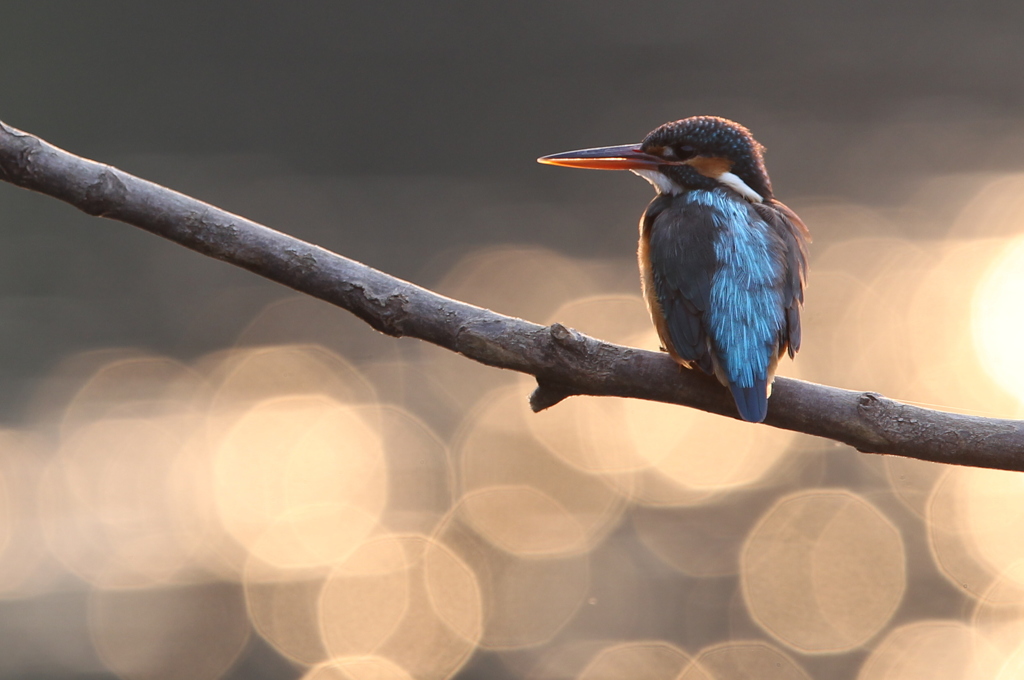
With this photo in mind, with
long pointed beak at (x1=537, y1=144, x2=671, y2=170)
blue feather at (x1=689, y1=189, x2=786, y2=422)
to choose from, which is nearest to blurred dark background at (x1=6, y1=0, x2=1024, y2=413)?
long pointed beak at (x1=537, y1=144, x2=671, y2=170)

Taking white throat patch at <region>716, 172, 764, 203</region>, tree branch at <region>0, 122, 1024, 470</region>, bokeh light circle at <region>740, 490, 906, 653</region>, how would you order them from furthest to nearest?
bokeh light circle at <region>740, 490, 906, 653</region>, white throat patch at <region>716, 172, 764, 203</region>, tree branch at <region>0, 122, 1024, 470</region>

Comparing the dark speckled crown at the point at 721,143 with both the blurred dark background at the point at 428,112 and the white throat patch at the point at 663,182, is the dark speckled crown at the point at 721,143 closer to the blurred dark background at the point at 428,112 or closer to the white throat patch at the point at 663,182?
the white throat patch at the point at 663,182

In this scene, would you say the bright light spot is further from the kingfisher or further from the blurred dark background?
the kingfisher

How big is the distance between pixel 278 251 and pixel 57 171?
0.28m

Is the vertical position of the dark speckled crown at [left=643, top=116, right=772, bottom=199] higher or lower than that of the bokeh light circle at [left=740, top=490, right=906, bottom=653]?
higher

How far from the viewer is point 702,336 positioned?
4.85ft

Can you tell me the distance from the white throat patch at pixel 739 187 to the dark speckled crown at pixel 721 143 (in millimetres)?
17

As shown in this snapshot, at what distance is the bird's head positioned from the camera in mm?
1839

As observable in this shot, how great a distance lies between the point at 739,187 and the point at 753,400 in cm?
59

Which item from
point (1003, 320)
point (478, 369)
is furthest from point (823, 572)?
point (478, 369)

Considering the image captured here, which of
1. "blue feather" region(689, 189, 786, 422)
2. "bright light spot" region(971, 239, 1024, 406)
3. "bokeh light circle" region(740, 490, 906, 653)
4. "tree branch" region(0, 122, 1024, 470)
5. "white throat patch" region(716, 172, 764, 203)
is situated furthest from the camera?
"bright light spot" region(971, 239, 1024, 406)

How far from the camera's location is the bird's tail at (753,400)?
1346 mm

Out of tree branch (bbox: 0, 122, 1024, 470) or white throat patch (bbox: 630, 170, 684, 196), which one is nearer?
tree branch (bbox: 0, 122, 1024, 470)

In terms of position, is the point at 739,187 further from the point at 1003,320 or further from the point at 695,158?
the point at 1003,320
